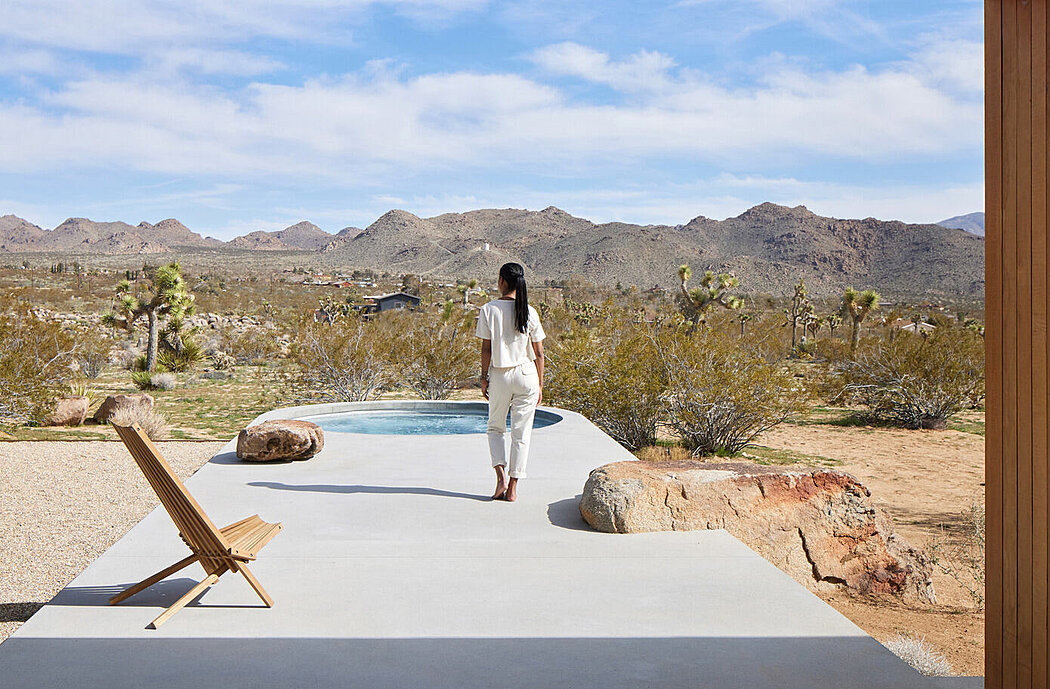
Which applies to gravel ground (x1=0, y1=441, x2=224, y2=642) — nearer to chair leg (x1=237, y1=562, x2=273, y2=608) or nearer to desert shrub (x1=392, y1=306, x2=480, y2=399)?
chair leg (x1=237, y1=562, x2=273, y2=608)

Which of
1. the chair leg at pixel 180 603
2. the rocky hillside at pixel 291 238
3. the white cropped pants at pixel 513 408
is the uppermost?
the rocky hillside at pixel 291 238

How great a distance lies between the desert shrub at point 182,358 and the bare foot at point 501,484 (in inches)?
795

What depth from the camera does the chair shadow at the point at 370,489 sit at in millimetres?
6367

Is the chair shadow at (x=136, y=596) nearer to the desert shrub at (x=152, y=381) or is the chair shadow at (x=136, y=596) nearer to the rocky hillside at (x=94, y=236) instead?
the desert shrub at (x=152, y=381)

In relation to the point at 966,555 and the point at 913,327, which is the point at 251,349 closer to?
the point at 913,327

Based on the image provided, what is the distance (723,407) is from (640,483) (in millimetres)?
7693

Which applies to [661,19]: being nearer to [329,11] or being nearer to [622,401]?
[329,11]

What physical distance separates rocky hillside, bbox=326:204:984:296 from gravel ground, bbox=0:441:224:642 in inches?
2184

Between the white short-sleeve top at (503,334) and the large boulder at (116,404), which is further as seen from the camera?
the large boulder at (116,404)

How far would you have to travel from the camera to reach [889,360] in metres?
18.2

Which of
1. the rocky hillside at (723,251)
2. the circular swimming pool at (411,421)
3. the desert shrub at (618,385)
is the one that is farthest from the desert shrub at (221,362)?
the rocky hillside at (723,251)

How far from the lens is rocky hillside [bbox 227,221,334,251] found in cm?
14050

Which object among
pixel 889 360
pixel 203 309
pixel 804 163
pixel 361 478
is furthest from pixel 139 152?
pixel 361 478

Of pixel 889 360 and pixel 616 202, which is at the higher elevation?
pixel 616 202
